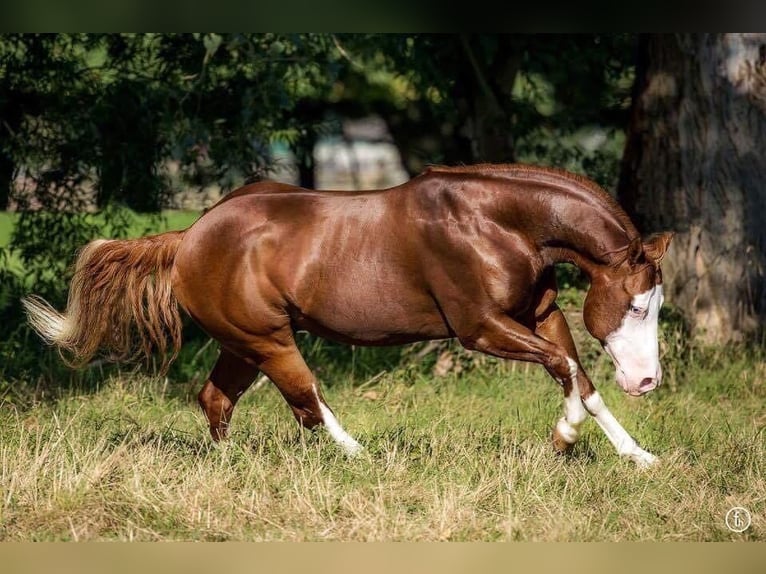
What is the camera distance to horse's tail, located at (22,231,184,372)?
247 inches

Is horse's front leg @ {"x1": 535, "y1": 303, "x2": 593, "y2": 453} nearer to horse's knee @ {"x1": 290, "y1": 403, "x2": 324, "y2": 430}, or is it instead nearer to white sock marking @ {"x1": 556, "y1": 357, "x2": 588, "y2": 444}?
white sock marking @ {"x1": 556, "y1": 357, "x2": 588, "y2": 444}

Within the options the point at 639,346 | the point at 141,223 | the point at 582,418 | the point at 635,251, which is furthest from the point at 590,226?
the point at 141,223

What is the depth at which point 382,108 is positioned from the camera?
46.8ft

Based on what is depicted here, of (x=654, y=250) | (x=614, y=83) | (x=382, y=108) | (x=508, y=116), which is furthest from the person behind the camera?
(x=382, y=108)

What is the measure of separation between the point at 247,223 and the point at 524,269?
1.51 meters

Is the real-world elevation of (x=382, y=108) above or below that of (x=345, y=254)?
below

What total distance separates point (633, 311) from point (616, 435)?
0.68 metres

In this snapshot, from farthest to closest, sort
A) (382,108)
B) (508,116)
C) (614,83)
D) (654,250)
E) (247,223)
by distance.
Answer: (382,108), (614,83), (508,116), (247,223), (654,250)

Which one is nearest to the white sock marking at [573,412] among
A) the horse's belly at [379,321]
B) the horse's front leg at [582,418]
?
the horse's front leg at [582,418]

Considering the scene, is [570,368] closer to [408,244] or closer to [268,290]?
[408,244]

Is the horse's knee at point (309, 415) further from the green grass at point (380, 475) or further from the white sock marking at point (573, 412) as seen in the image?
the white sock marking at point (573, 412)

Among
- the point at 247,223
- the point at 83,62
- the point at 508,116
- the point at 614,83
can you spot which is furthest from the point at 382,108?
the point at 247,223

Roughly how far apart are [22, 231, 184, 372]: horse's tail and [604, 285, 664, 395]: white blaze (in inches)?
94.0

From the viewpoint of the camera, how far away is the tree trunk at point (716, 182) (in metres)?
9.05
